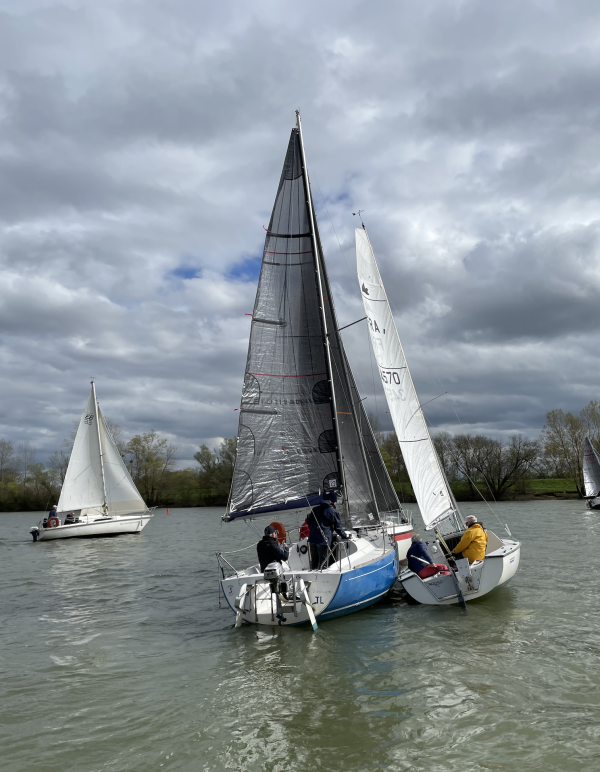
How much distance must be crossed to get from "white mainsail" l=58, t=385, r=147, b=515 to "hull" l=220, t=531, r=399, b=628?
27218 millimetres

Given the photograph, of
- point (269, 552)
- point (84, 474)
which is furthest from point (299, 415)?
point (84, 474)

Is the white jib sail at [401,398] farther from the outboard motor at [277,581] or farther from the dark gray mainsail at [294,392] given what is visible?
the outboard motor at [277,581]

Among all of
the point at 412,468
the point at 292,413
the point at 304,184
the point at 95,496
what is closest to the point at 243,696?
the point at 292,413

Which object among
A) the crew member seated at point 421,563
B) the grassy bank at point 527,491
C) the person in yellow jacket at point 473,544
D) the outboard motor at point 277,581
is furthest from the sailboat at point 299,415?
the grassy bank at point 527,491

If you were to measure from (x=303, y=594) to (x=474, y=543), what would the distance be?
426 cm

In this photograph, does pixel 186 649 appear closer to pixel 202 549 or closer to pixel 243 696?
pixel 243 696

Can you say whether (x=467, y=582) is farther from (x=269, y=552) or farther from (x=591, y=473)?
(x=591, y=473)

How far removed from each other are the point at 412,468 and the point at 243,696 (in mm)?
10223

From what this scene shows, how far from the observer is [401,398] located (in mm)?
17344

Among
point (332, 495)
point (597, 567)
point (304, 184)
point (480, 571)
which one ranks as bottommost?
point (597, 567)

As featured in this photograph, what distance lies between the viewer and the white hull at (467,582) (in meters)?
11.4

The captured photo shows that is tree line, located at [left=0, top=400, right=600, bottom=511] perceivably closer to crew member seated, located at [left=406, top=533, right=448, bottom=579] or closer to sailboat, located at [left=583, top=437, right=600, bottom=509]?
sailboat, located at [left=583, top=437, right=600, bottom=509]

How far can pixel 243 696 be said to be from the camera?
702 centimetres

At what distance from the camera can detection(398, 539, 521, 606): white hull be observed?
451 inches
